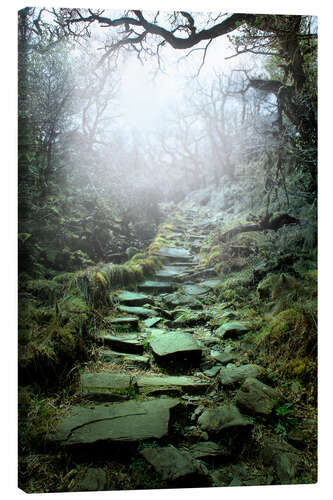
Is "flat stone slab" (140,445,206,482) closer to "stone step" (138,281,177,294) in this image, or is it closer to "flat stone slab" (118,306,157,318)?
"flat stone slab" (118,306,157,318)

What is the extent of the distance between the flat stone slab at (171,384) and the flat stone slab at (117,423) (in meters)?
0.07

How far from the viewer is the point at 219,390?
2.16 metres

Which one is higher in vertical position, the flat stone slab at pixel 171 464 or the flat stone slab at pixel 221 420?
the flat stone slab at pixel 221 420

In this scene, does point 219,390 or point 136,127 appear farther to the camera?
point 136,127

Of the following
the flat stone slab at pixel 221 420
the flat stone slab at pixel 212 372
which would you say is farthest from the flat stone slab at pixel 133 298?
the flat stone slab at pixel 221 420

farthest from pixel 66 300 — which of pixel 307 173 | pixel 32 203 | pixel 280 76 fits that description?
pixel 280 76

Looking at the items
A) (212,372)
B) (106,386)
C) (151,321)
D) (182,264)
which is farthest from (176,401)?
(182,264)

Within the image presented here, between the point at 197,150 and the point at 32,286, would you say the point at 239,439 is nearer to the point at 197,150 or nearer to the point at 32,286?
the point at 32,286

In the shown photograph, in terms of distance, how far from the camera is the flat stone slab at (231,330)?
2379mm

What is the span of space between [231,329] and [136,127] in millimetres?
1665

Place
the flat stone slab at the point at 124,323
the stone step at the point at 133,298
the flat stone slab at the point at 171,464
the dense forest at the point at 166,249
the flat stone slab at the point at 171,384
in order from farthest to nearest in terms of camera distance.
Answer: the stone step at the point at 133,298 < the flat stone slab at the point at 124,323 < the flat stone slab at the point at 171,384 < the dense forest at the point at 166,249 < the flat stone slab at the point at 171,464

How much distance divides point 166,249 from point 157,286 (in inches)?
12.6

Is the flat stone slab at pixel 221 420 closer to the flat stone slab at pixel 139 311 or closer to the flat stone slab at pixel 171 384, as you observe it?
the flat stone slab at pixel 171 384

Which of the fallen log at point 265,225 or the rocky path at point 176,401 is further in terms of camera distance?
the fallen log at point 265,225
